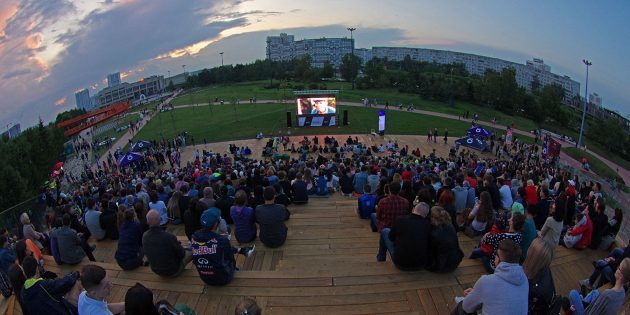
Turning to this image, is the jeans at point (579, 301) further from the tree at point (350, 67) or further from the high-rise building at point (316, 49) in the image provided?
the high-rise building at point (316, 49)

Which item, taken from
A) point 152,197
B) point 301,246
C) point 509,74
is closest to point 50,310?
point 301,246

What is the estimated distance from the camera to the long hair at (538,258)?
3959mm

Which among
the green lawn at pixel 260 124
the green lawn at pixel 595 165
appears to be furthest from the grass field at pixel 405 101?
the green lawn at pixel 595 165

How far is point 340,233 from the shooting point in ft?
26.3

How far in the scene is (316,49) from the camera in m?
192

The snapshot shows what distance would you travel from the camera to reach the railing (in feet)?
36.2

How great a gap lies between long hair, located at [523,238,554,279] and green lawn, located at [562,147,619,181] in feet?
122

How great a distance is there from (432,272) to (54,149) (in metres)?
46.0

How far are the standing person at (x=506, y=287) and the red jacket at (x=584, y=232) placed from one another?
14.3 feet

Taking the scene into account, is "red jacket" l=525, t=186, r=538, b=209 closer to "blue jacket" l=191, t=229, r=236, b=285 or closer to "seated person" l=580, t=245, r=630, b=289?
"seated person" l=580, t=245, r=630, b=289

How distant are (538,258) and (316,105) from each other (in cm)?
3756

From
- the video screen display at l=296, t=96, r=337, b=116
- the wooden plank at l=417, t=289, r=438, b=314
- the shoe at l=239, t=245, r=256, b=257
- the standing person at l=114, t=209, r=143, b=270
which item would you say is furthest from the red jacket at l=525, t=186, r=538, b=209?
the video screen display at l=296, t=96, r=337, b=116

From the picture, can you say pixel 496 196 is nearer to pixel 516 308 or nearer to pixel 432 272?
pixel 432 272

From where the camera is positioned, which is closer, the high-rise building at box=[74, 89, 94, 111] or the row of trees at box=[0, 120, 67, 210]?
the row of trees at box=[0, 120, 67, 210]
